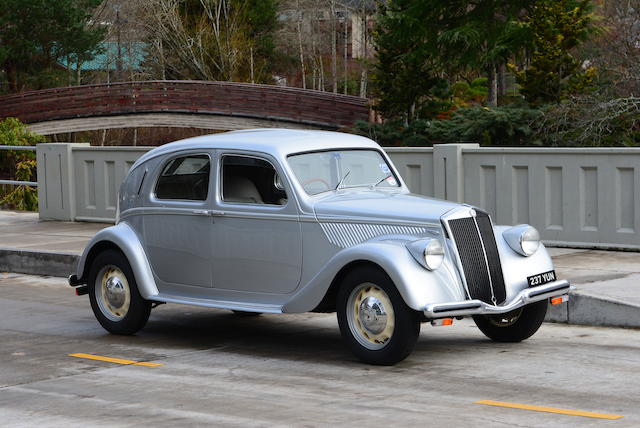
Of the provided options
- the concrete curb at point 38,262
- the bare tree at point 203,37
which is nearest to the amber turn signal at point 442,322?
the concrete curb at point 38,262

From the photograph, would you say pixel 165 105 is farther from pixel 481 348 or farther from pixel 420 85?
pixel 481 348

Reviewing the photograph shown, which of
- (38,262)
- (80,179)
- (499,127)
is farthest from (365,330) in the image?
(499,127)

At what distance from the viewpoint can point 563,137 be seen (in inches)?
1025

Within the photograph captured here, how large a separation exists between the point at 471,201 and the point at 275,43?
159 ft

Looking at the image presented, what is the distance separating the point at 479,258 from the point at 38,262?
802 centimetres

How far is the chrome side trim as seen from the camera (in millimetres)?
8469

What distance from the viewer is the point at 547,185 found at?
14.1m

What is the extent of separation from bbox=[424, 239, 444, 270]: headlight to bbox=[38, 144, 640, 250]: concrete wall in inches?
233

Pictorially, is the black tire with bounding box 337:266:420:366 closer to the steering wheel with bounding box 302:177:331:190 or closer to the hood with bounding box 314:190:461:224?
the hood with bounding box 314:190:461:224

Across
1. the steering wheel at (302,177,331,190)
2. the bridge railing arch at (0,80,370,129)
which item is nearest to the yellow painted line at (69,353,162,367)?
the steering wheel at (302,177,331,190)

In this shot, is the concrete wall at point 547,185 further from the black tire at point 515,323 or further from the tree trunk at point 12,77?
the tree trunk at point 12,77

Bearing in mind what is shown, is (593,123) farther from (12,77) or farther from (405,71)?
(12,77)

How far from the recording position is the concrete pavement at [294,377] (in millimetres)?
6910

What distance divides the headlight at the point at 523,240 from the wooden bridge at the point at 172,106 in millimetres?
35094
